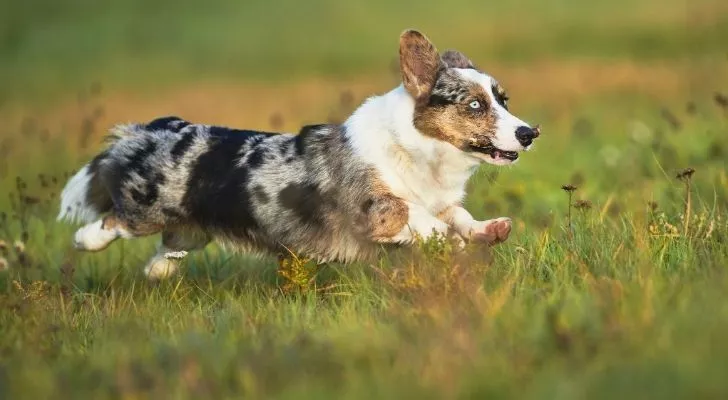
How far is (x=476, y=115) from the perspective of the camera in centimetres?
643

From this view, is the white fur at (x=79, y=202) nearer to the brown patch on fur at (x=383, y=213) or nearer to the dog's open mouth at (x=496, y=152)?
the brown patch on fur at (x=383, y=213)

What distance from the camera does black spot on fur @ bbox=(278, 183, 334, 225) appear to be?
22.3ft

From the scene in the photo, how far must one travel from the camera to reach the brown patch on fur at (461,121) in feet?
21.0

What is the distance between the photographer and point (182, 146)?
730 centimetres

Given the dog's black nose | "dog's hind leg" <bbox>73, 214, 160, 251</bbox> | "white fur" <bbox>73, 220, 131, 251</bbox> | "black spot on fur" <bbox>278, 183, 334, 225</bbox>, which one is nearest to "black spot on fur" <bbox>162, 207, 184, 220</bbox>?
"dog's hind leg" <bbox>73, 214, 160, 251</bbox>

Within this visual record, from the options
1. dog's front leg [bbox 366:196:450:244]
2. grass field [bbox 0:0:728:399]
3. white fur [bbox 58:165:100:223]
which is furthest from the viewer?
white fur [bbox 58:165:100:223]

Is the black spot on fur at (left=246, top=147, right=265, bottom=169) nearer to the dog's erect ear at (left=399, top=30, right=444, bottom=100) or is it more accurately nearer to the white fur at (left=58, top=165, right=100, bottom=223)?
the dog's erect ear at (left=399, top=30, right=444, bottom=100)

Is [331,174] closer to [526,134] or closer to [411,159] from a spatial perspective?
[411,159]

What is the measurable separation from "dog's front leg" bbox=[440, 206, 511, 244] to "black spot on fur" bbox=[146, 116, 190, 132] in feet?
6.51

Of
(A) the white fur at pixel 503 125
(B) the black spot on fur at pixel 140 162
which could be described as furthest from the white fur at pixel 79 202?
(A) the white fur at pixel 503 125

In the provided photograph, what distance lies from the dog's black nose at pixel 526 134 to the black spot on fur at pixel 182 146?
2196mm

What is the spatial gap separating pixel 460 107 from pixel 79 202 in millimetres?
2858

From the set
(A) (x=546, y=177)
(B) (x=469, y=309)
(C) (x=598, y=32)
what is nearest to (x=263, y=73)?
(C) (x=598, y=32)

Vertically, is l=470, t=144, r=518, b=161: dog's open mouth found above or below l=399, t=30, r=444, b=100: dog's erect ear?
below
